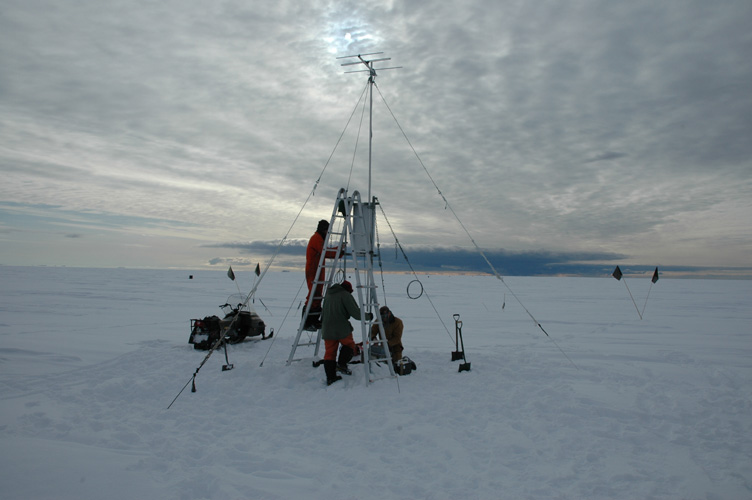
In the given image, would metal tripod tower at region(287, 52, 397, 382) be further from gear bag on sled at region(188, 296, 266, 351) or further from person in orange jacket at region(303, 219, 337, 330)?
gear bag on sled at region(188, 296, 266, 351)

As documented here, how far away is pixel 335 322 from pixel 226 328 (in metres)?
4.04

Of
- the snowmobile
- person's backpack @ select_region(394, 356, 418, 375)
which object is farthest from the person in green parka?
the snowmobile

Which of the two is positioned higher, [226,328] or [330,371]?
[226,328]

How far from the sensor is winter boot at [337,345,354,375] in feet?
25.0

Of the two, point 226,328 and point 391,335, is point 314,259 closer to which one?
point 391,335

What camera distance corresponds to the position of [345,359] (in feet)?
25.3

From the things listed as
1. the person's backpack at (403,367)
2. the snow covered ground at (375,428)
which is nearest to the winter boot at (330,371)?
the snow covered ground at (375,428)

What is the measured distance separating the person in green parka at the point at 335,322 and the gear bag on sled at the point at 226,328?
3.46 metres

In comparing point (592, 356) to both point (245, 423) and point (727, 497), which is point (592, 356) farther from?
point (245, 423)

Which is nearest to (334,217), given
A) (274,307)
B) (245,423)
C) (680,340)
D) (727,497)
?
(245,423)

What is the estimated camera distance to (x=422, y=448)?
16.4 feet

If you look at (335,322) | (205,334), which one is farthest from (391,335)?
(205,334)

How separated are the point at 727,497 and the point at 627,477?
0.91 m

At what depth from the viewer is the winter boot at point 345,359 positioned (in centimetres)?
763
